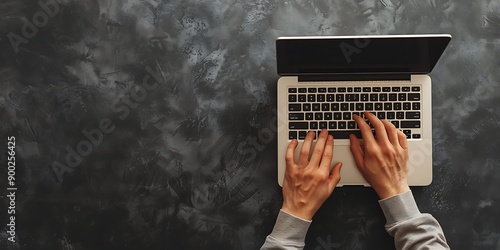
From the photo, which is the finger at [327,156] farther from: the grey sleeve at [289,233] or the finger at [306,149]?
the grey sleeve at [289,233]

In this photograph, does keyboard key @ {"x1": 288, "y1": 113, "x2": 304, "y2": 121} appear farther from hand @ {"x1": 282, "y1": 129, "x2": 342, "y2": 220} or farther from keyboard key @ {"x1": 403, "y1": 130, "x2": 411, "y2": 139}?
keyboard key @ {"x1": 403, "y1": 130, "x2": 411, "y2": 139}

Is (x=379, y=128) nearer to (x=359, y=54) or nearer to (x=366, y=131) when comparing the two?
(x=366, y=131)

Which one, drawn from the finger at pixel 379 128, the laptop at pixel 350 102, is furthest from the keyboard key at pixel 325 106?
the finger at pixel 379 128

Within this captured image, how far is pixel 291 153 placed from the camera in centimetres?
122

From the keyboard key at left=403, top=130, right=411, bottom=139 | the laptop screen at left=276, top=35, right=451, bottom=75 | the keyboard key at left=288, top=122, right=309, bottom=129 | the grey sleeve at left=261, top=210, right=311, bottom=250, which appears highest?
the laptop screen at left=276, top=35, right=451, bottom=75

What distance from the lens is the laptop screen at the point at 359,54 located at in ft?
3.72

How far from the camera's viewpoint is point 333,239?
50.4 inches

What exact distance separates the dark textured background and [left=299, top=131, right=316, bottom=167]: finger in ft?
0.33

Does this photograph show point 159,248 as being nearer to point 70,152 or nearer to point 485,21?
point 70,152

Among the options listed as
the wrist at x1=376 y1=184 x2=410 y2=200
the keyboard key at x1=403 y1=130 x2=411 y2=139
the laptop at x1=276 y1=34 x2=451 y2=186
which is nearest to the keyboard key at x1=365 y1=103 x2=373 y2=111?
the laptop at x1=276 y1=34 x2=451 y2=186

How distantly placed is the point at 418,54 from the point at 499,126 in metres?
0.33

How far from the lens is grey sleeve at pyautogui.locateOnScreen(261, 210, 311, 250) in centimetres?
120

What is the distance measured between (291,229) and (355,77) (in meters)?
0.41

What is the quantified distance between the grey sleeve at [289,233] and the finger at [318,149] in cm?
15
